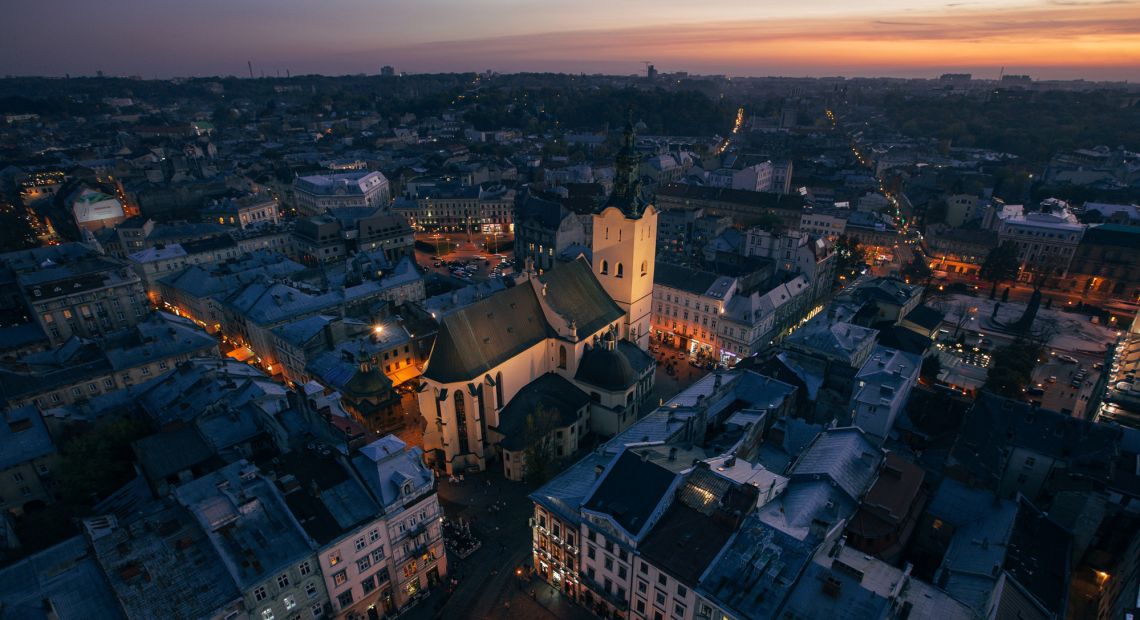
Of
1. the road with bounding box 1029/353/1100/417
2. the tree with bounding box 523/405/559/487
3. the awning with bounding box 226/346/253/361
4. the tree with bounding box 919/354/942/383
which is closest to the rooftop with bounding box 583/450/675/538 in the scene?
the tree with bounding box 523/405/559/487

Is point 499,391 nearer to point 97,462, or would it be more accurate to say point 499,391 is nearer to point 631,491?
point 631,491

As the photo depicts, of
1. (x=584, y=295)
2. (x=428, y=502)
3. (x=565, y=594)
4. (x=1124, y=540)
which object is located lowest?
(x=565, y=594)

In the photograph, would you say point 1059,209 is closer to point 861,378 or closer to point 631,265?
point 861,378

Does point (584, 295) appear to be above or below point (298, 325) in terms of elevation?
above

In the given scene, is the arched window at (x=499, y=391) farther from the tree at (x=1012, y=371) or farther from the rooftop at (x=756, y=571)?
Result: the tree at (x=1012, y=371)

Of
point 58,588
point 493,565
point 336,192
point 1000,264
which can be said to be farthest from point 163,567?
point 1000,264

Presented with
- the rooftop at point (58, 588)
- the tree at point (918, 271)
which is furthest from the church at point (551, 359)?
the tree at point (918, 271)

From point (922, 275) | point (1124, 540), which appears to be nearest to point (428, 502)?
point (1124, 540)

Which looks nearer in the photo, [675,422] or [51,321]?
[675,422]

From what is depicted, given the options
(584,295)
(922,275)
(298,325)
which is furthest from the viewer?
(922,275)
